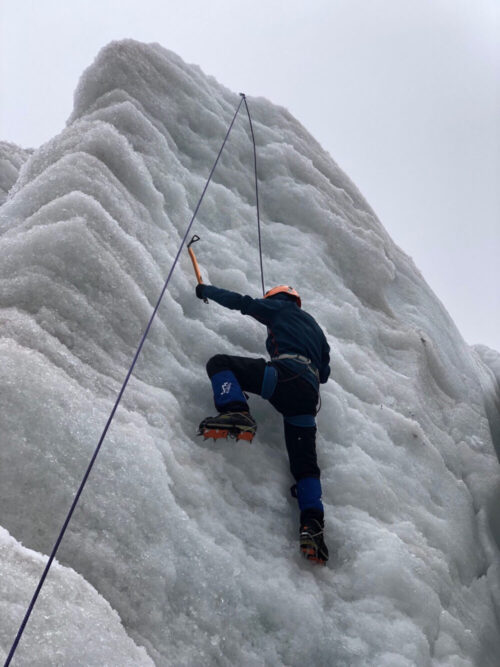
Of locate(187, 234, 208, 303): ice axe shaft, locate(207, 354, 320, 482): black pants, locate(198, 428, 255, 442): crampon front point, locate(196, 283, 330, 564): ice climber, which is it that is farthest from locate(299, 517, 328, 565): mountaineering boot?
locate(187, 234, 208, 303): ice axe shaft

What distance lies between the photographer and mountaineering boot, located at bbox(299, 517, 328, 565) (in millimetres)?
3439

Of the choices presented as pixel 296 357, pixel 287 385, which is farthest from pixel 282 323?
pixel 287 385

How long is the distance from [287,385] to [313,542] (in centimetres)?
100

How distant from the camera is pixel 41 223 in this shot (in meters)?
3.81

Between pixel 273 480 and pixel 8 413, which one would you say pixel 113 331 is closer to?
pixel 8 413

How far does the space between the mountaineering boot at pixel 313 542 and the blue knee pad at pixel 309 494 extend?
91 mm

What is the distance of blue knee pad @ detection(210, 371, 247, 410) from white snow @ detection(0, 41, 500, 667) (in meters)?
0.20

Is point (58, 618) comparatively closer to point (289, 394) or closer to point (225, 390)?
point (225, 390)

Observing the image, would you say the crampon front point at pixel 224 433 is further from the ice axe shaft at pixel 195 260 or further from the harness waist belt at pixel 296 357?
the ice axe shaft at pixel 195 260

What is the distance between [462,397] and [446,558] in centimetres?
261

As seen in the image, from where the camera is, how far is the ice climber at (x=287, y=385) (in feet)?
11.7

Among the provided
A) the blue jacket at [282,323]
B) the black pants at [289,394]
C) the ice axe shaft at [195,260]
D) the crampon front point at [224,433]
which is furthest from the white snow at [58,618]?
the ice axe shaft at [195,260]

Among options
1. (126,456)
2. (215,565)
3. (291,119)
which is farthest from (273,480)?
(291,119)

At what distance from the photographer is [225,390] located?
371 cm
